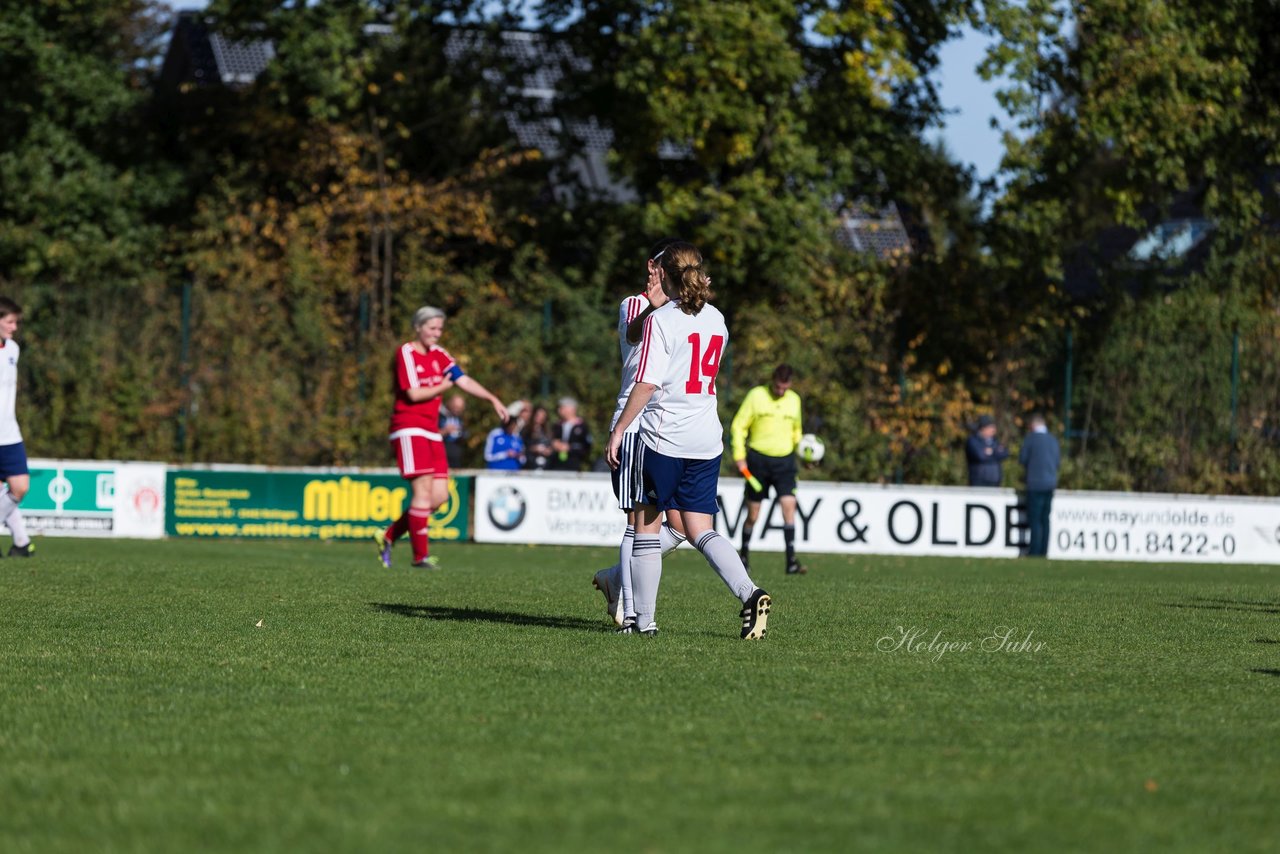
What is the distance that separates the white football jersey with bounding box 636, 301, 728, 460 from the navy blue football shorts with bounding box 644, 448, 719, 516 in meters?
0.05

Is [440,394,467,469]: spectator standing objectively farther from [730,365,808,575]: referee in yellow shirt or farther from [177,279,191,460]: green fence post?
[730,365,808,575]: referee in yellow shirt

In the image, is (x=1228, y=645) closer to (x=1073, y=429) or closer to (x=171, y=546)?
(x=171, y=546)

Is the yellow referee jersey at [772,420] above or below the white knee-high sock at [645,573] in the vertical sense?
above

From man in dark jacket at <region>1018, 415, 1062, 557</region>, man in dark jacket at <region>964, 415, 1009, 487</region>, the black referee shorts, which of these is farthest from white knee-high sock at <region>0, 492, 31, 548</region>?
man in dark jacket at <region>964, 415, 1009, 487</region>

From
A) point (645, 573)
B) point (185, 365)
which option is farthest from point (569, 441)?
point (645, 573)

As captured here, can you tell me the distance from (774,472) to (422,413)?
13.8ft

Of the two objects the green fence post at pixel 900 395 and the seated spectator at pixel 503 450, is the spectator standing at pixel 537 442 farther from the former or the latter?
the green fence post at pixel 900 395

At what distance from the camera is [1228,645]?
9.87 m

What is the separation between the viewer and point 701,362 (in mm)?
9047

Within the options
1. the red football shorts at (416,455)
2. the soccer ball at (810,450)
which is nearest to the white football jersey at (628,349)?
the red football shorts at (416,455)

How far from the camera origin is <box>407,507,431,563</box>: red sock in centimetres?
1514

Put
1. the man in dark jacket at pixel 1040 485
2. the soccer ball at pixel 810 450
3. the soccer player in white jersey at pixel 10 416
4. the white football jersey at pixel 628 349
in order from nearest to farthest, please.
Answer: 1. the white football jersey at pixel 628 349
2. the soccer player in white jersey at pixel 10 416
3. the soccer ball at pixel 810 450
4. the man in dark jacket at pixel 1040 485

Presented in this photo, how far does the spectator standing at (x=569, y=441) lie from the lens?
2388cm

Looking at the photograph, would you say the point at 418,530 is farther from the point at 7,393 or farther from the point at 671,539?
the point at 671,539
